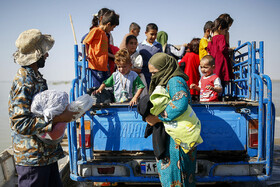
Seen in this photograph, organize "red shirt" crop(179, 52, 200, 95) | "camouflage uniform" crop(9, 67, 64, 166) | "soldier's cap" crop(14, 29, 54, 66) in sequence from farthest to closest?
1. "red shirt" crop(179, 52, 200, 95)
2. "soldier's cap" crop(14, 29, 54, 66)
3. "camouflage uniform" crop(9, 67, 64, 166)

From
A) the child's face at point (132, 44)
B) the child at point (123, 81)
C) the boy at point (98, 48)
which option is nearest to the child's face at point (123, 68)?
the child at point (123, 81)

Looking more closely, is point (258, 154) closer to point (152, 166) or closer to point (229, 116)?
point (229, 116)

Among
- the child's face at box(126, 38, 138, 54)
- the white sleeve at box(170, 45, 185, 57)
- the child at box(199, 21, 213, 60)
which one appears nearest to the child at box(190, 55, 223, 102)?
the child at box(199, 21, 213, 60)

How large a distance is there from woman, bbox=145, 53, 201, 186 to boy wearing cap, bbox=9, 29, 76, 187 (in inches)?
31.8

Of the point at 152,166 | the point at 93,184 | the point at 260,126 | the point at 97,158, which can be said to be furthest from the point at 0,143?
the point at 260,126

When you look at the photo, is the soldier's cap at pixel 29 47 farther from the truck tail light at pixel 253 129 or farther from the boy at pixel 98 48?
the truck tail light at pixel 253 129

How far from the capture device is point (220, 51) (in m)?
3.87

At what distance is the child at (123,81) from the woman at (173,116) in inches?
49.7

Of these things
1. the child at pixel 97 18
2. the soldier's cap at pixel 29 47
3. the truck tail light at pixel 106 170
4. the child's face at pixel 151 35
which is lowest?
the truck tail light at pixel 106 170

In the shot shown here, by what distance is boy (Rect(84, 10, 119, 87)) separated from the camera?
3.60 metres

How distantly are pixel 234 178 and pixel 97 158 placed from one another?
163 centimetres

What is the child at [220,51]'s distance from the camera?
386cm

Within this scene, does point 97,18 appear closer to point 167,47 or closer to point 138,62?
point 138,62

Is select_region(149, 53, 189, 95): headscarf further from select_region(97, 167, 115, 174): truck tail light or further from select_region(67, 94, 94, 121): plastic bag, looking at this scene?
select_region(97, 167, 115, 174): truck tail light
